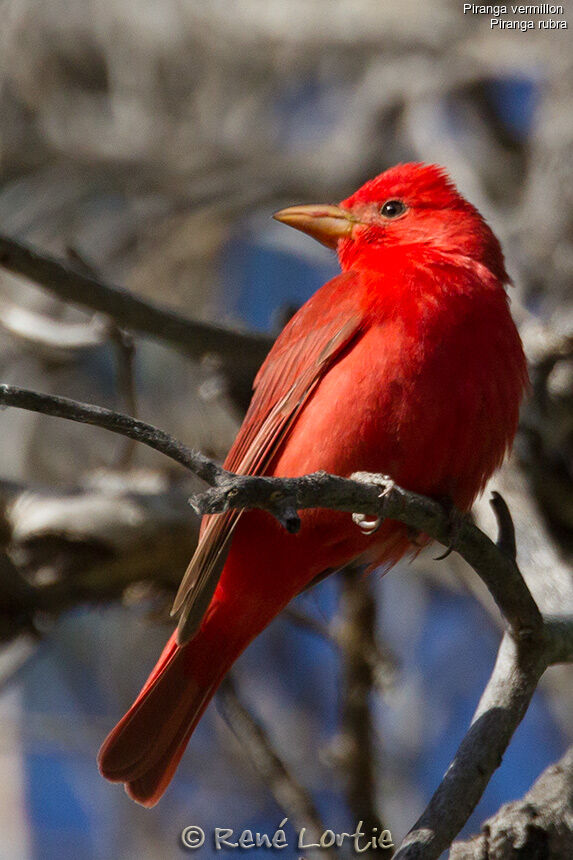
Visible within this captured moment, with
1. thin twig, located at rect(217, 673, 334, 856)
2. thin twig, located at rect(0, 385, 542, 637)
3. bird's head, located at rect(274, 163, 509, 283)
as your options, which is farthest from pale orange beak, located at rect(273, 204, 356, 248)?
thin twig, located at rect(217, 673, 334, 856)

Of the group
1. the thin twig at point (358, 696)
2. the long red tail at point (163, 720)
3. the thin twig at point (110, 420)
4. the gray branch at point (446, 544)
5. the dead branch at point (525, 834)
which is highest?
the thin twig at point (110, 420)

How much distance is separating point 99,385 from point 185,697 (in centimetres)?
330

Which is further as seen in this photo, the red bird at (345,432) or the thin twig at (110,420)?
the red bird at (345,432)

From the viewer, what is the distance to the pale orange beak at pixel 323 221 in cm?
439

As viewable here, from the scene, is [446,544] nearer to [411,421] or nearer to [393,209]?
[411,421]

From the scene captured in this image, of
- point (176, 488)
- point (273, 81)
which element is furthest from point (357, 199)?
point (273, 81)

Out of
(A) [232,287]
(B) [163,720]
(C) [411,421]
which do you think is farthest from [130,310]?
(A) [232,287]

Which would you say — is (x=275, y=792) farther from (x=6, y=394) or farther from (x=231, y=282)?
(x=231, y=282)

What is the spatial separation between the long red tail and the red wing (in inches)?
12.0

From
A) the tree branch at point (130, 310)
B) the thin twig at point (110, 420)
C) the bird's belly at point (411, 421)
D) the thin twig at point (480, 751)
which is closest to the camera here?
the thin twig at point (110, 420)

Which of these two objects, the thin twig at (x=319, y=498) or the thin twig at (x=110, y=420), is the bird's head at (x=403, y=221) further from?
the thin twig at (x=110, y=420)

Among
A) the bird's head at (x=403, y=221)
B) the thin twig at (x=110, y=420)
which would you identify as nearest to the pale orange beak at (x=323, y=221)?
the bird's head at (x=403, y=221)

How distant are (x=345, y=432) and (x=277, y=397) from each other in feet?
1.54

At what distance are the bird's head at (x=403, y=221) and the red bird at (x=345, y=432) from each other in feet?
0.13
